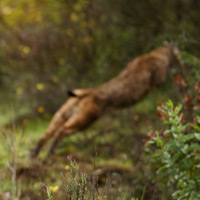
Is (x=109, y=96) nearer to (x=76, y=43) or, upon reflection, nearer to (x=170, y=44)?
(x=170, y=44)

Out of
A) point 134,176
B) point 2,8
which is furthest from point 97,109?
point 2,8

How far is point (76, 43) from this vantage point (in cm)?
782

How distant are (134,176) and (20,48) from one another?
17.9 ft

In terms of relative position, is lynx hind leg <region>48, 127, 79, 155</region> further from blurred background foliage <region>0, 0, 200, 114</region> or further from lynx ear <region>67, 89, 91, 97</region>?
blurred background foliage <region>0, 0, 200, 114</region>

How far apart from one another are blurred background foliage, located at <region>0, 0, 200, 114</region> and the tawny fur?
0.66 metres

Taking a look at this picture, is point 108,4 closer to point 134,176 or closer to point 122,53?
point 122,53

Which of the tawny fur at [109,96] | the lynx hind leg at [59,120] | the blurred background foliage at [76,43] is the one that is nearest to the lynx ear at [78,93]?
the tawny fur at [109,96]

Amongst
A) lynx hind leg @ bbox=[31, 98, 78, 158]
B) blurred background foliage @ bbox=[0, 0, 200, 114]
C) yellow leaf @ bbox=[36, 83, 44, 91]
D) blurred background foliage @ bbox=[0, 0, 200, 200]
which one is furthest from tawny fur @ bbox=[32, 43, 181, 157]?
yellow leaf @ bbox=[36, 83, 44, 91]

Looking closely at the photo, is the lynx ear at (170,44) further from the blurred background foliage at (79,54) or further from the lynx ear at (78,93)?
the lynx ear at (78,93)

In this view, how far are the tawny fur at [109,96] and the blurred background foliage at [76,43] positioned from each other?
2.17 ft

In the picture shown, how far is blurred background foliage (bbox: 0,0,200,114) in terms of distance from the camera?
6.77 metres

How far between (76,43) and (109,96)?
2.81 m

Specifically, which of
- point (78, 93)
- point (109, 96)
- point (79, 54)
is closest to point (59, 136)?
point (78, 93)

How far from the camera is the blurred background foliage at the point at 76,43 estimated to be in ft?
22.2
